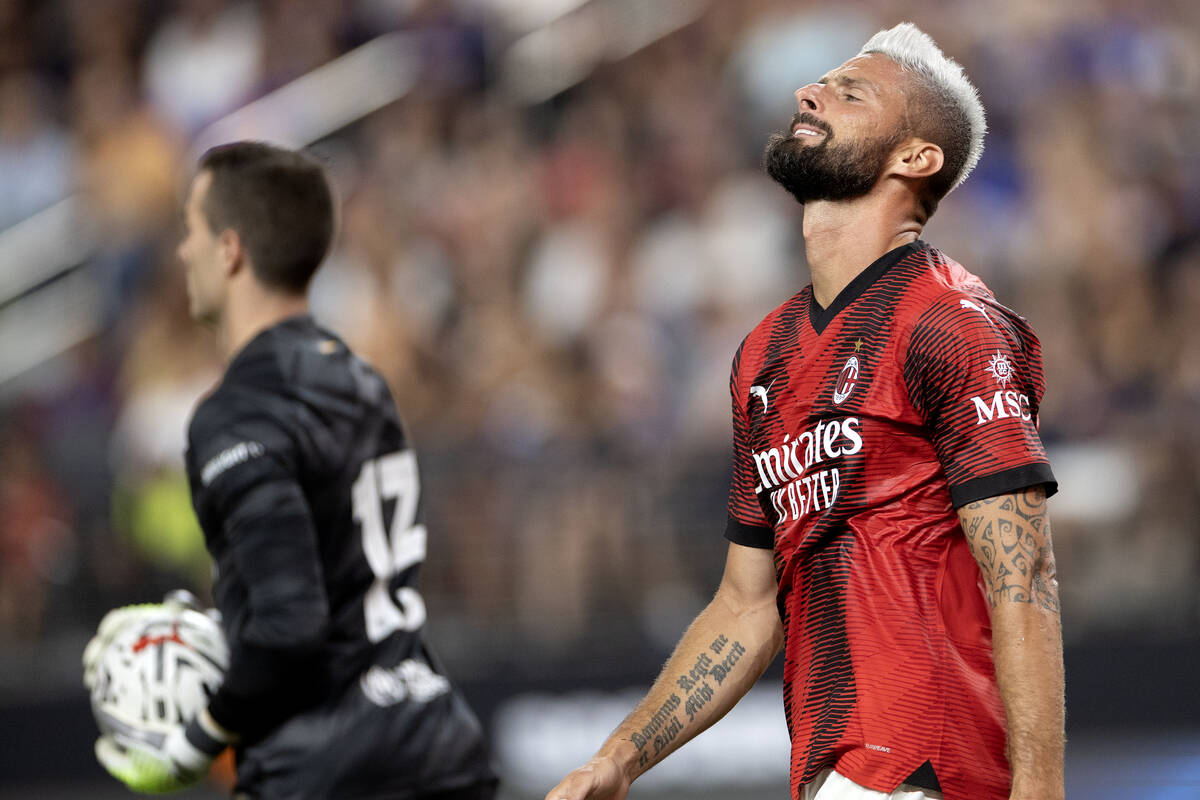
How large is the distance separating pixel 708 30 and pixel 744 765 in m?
6.41

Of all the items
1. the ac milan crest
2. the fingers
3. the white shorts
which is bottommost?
the white shorts

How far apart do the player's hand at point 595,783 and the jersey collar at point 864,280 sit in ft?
3.29

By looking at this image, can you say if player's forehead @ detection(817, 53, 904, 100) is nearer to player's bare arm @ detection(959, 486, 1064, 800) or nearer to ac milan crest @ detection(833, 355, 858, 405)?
ac milan crest @ detection(833, 355, 858, 405)

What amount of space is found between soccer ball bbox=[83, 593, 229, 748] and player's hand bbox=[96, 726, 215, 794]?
0.02m

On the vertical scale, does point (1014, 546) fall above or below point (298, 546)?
below

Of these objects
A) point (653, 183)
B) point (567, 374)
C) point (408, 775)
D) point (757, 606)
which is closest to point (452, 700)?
point (408, 775)

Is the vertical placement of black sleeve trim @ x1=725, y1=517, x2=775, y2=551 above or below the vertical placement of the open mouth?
below

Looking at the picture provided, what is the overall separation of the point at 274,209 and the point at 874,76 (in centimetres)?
179

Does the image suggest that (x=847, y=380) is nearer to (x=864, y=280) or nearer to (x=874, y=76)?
(x=864, y=280)

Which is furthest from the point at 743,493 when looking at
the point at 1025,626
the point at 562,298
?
the point at 562,298

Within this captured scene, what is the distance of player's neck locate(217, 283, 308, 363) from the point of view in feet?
13.4

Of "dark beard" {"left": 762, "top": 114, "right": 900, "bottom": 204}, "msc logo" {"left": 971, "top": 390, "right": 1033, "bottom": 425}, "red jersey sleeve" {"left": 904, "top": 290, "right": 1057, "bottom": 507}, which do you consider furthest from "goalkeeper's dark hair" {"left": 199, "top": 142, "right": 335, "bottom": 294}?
"msc logo" {"left": 971, "top": 390, "right": 1033, "bottom": 425}

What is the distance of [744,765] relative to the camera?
26.7 ft

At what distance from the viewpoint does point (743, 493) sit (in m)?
3.42
